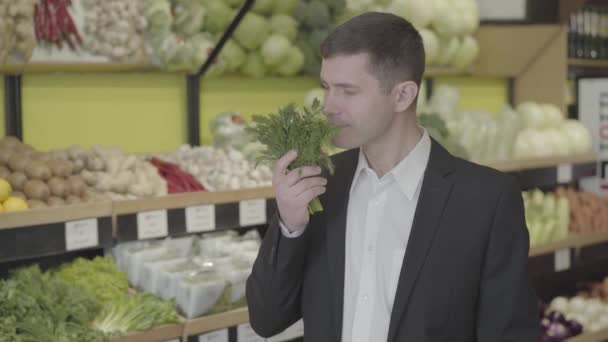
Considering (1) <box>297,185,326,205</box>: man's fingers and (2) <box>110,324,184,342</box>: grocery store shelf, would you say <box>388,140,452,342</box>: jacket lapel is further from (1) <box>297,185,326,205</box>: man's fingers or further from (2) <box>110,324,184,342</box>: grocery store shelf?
(2) <box>110,324,184,342</box>: grocery store shelf

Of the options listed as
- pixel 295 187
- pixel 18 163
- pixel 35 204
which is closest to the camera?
pixel 295 187

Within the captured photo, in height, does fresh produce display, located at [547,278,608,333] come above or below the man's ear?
below

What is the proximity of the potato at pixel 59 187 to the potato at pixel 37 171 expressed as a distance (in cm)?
3

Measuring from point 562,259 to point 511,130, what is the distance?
0.84m

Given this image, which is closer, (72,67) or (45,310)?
(45,310)

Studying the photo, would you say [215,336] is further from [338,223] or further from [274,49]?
[274,49]

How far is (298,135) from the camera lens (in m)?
1.90

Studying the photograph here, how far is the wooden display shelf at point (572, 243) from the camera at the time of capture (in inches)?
173

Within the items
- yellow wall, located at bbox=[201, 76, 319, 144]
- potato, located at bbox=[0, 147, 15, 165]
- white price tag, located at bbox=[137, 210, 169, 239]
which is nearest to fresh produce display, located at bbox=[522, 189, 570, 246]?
yellow wall, located at bbox=[201, 76, 319, 144]

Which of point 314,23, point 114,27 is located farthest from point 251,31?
point 114,27

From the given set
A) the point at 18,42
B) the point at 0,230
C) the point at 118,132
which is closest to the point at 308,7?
the point at 118,132

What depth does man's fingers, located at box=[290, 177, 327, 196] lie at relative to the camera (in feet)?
5.99

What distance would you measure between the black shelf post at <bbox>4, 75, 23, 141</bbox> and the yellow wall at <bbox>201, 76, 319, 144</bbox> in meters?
0.98

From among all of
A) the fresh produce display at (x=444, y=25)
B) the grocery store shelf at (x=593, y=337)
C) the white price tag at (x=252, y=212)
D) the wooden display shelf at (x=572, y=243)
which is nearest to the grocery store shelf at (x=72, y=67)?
the white price tag at (x=252, y=212)
